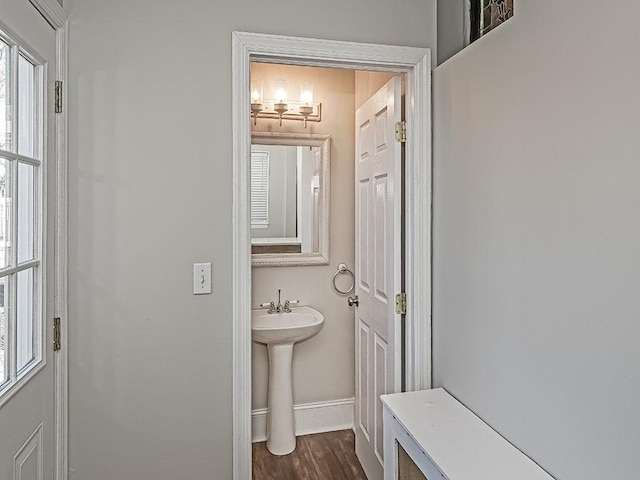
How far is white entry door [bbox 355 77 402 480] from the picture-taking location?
2.08m

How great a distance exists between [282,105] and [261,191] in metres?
0.58

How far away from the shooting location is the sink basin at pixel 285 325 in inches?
105

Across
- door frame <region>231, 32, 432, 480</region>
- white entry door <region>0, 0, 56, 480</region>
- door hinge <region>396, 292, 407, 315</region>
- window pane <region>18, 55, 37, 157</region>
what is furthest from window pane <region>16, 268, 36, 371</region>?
door hinge <region>396, 292, 407, 315</region>

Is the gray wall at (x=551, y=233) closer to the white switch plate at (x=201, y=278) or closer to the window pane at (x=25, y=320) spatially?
the white switch plate at (x=201, y=278)

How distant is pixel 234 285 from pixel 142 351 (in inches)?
16.8

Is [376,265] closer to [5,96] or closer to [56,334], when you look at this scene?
[56,334]

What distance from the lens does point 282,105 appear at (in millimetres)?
2850

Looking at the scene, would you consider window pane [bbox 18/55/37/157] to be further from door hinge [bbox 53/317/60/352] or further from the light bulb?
the light bulb

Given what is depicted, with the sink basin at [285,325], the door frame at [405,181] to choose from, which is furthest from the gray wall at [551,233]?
the sink basin at [285,325]

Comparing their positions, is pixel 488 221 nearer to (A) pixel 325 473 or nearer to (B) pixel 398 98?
(B) pixel 398 98

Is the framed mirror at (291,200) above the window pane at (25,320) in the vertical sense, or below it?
above

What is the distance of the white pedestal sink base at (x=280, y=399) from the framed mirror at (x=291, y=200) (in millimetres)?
588

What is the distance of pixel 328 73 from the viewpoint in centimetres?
300

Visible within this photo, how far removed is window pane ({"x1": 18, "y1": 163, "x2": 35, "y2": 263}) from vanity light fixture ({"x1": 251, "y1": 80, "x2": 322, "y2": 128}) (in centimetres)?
161
